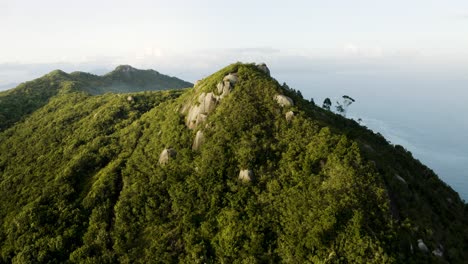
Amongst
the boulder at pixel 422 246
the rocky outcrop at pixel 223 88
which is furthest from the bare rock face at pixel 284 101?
the boulder at pixel 422 246

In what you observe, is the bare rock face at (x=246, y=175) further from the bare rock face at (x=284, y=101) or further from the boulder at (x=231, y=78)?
the boulder at (x=231, y=78)

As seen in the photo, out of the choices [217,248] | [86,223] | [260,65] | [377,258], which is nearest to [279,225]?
[217,248]

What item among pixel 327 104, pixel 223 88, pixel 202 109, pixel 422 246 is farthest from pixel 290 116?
pixel 327 104

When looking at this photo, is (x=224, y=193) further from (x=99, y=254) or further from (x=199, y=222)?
(x=99, y=254)

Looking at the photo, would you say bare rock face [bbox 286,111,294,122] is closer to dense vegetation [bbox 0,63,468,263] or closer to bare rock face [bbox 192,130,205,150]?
dense vegetation [bbox 0,63,468,263]

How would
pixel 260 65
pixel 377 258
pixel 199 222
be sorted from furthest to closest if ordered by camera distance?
pixel 260 65 → pixel 199 222 → pixel 377 258
